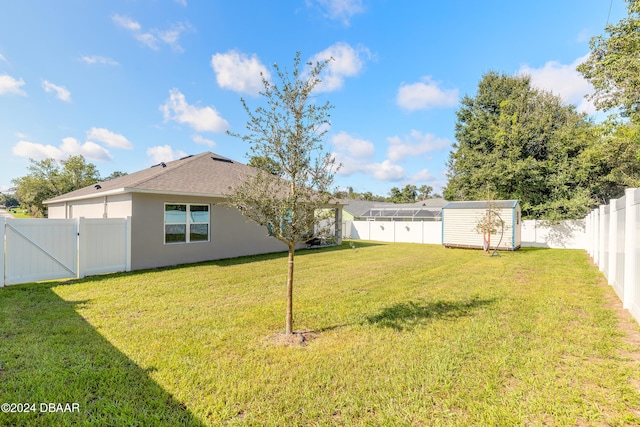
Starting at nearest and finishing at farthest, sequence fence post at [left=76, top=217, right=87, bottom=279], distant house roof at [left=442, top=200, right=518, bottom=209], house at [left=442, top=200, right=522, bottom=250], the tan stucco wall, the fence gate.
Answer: the fence gate, fence post at [left=76, top=217, right=87, bottom=279], the tan stucco wall, house at [left=442, top=200, right=522, bottom=250], distant house roof at [left=442, top=200, right=518, bottom=209]

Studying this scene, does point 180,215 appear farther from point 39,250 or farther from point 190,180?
point 39,250

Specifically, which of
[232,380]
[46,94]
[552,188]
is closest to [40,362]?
[232,380]

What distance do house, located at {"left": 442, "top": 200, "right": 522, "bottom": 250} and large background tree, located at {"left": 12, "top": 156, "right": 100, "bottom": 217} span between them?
130 feet

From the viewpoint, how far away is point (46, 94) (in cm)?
1375

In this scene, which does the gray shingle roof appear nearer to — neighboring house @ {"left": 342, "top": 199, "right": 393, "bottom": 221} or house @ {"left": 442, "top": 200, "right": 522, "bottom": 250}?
house @ {"left": 442, "top": 200, "right": 522, "bottom": 250}

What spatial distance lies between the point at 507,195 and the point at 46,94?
88.4 ft

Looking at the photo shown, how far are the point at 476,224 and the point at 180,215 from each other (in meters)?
14.8

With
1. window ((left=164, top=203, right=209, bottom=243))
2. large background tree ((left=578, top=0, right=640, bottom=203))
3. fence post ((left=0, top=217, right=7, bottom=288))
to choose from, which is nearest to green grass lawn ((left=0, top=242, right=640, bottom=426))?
fence post ((left=0, top=217, right=7, bottom=288))

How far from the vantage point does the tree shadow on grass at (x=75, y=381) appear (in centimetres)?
235

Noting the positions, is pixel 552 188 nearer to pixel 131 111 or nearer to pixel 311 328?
pixel 311 328

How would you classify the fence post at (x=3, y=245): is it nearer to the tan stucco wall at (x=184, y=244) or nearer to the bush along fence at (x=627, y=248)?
the tan stucco wall at (x=184, y=244)

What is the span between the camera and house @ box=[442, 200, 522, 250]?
1480 centimetres

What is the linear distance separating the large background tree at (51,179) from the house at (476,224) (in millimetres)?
39657

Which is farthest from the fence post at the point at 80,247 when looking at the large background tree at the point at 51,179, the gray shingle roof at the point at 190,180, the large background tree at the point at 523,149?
the large background tree at the point at 51,179
